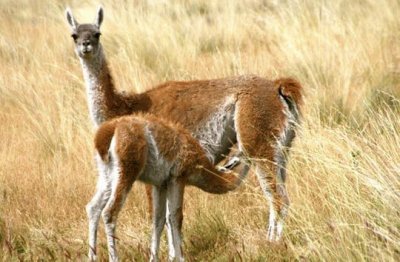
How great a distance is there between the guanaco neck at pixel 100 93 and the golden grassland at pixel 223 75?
2.17ft

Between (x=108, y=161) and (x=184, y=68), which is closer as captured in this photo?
(x=108, y=161)

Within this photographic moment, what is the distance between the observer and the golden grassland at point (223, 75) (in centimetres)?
496

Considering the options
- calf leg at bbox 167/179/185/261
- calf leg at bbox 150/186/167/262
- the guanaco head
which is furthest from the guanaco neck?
calf leg at bbox 167/179/185/261

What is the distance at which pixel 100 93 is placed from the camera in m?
6.55

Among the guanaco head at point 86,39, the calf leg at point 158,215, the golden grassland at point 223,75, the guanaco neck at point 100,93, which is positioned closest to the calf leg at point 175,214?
the calf leg at point 158,215

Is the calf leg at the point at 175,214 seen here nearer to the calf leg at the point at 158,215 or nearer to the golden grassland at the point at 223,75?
the calf leg at the point at 158,215

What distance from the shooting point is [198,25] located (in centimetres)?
1296

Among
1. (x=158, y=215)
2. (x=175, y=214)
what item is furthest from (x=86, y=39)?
(x=175, y=214)

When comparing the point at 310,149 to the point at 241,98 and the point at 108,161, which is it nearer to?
the point at 241,98

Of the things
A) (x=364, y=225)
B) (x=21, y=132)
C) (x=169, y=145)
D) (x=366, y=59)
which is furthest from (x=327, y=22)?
(x=364, y=225)

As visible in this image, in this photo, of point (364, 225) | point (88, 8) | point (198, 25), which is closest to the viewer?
point (364, 225)

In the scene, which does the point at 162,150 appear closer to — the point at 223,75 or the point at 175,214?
the point at 175,214

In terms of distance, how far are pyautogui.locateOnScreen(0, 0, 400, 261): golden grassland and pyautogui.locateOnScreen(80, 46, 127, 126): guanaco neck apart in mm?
661

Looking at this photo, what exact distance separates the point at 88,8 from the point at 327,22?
6.24m
